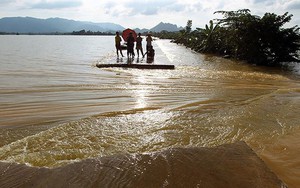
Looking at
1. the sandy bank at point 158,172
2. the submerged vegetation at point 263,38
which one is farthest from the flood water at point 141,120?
the submerged vegetation at point 263,38

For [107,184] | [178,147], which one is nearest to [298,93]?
[178,147]

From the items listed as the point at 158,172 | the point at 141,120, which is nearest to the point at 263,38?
the point at 141,120

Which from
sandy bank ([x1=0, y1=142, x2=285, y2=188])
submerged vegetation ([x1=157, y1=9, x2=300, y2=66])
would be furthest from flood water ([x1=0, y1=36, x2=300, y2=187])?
submerged vegetation ([x1=157, y1=9, x2=300, y2=66])

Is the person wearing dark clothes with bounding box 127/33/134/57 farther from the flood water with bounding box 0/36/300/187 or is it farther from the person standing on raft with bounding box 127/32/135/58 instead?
the flood water with bounding box 0/36/300/187

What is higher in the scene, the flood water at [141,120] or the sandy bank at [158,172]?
the sandy bank at [158,172]

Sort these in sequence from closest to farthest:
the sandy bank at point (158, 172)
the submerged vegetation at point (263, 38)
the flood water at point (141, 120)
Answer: the sandy bank at point (158, 172), the flood water at point (141, 120), the submerged vegetation at point (263, 38)

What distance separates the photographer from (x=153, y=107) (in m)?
6.88

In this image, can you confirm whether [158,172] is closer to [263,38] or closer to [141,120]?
[141,120]

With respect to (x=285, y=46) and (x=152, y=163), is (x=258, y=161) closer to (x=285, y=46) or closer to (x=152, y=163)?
(x=152, y=163)

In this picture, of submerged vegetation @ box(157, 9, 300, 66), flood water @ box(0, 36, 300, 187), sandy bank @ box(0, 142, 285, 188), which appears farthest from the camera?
submerged vegetation @ box(157, 9, 300, 66)

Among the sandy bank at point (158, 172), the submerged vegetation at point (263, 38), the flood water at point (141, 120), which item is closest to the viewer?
the sandy bank at point (158, 172)

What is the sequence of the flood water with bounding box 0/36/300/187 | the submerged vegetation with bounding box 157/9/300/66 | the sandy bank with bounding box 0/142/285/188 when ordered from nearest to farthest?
the sandy bank with bounding box 0/142/285/188 → the flood water with bounding box 0/36/300/187 → the submerged vegetation with bounding box 157/9/300/66

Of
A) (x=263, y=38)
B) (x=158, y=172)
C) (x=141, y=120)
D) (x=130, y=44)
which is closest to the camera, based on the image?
(x=158, y=172)

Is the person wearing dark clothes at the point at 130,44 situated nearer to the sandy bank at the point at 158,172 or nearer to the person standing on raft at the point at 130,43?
the person standing on raft at the point at 130,43
